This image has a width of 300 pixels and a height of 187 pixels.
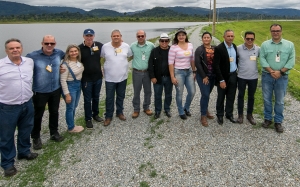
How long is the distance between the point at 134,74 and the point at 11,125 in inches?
128

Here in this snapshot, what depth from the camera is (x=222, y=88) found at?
599 cm

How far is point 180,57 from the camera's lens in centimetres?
599

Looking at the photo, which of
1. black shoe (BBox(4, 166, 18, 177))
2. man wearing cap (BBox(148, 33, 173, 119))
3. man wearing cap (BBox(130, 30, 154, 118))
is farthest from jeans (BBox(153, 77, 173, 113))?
black shoe (BBox(4, 166, 18, 177))

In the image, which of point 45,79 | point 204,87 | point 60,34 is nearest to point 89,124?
point 45,79

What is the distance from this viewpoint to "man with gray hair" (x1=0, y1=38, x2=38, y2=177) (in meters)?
4.29

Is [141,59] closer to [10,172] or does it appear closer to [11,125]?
[11,125]

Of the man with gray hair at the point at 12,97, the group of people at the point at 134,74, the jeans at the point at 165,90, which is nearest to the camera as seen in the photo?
the man with gray hair at the point at 12,97

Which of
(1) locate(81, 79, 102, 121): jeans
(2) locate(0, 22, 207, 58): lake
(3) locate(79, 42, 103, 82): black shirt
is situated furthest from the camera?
(2) locate(0, 22, 207, 58): lake

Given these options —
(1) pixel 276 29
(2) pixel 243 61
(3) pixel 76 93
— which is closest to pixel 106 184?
(3) pixel 76 93

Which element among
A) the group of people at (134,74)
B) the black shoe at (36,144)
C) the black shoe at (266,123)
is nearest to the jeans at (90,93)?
the group of people at (134,74)

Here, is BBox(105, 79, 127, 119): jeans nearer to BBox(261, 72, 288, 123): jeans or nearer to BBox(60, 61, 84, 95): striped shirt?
BBox(60, 61, 84, 95): striped shirt

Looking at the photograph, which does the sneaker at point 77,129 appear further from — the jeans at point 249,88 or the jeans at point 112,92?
the jeans at point 249,88

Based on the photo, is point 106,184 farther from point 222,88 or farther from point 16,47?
point 222,88

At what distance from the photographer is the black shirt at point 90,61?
5.86 m
